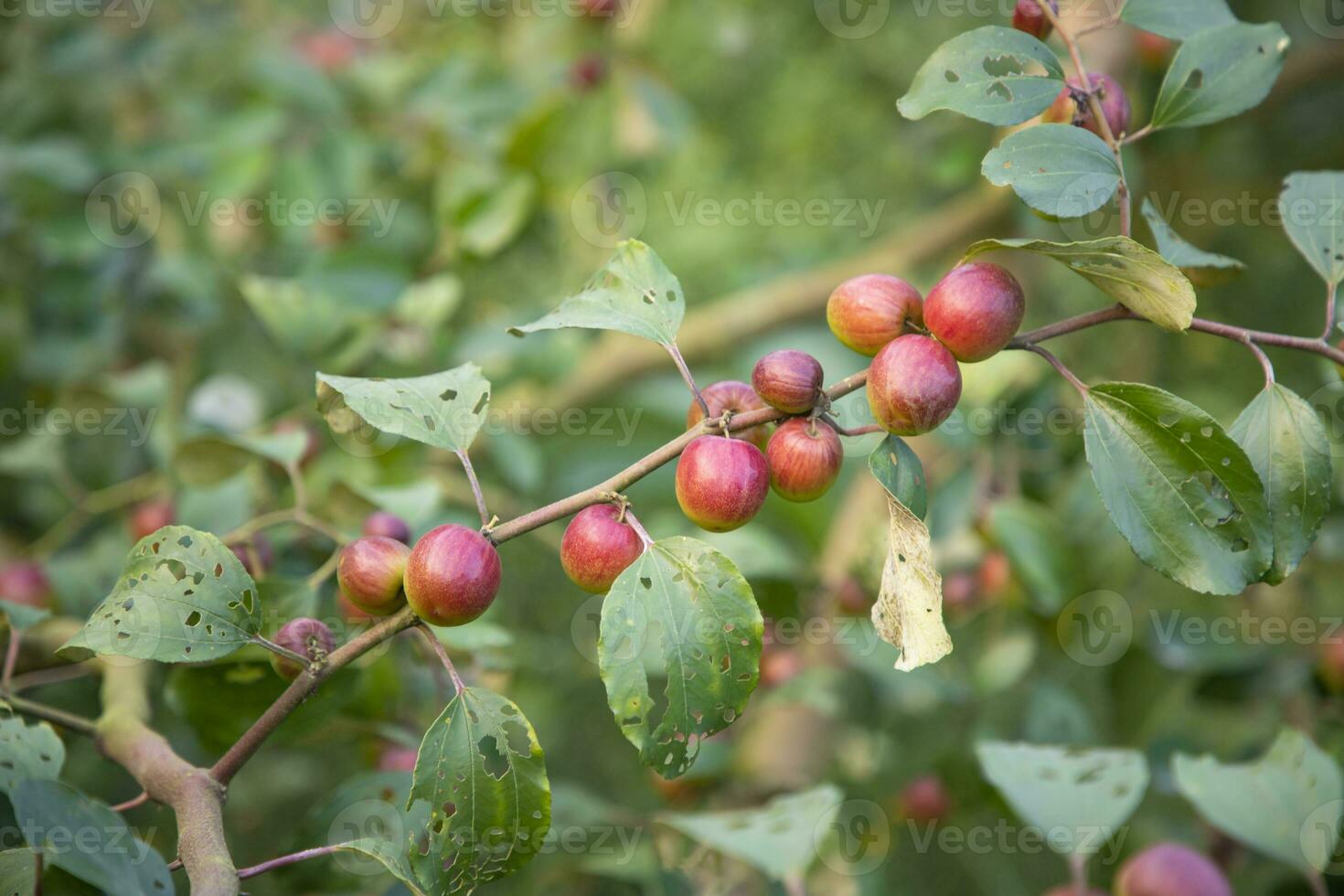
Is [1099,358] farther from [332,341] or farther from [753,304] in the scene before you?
[332,341]

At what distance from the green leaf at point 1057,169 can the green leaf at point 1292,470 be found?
16 cm

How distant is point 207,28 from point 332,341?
988mm

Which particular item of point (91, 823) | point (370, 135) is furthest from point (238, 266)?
point (91, 823)

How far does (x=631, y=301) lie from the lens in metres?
0.59

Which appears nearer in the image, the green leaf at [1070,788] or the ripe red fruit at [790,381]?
the ripe red fruit at [790,381]

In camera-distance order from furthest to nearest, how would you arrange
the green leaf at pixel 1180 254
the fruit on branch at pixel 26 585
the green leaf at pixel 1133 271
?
the fruit on branch at pixel 26 585
the green leaf at pixel 1180 254
the green leaf at pixel 1133 271

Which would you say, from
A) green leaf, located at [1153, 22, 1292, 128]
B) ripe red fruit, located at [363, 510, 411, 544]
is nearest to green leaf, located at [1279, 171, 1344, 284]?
green leaf, located at [1153, 22, 1292, 128]

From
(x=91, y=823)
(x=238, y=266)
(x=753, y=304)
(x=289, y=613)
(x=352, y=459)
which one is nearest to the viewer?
(x=91, y=823)

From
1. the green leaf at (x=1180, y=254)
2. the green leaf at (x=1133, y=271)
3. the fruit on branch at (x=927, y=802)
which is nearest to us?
the green leaf at (x=1133, y=271)

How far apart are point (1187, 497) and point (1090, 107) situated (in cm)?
23

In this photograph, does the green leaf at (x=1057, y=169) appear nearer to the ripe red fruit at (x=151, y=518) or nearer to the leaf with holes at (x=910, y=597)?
the leaf with holes at (x=910, y=597)

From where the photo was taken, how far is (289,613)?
28.3 inches

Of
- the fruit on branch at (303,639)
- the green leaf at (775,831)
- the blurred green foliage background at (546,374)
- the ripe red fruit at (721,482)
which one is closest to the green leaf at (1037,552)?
the blurred green foliage background at (546,374)

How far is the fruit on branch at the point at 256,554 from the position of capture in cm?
78
